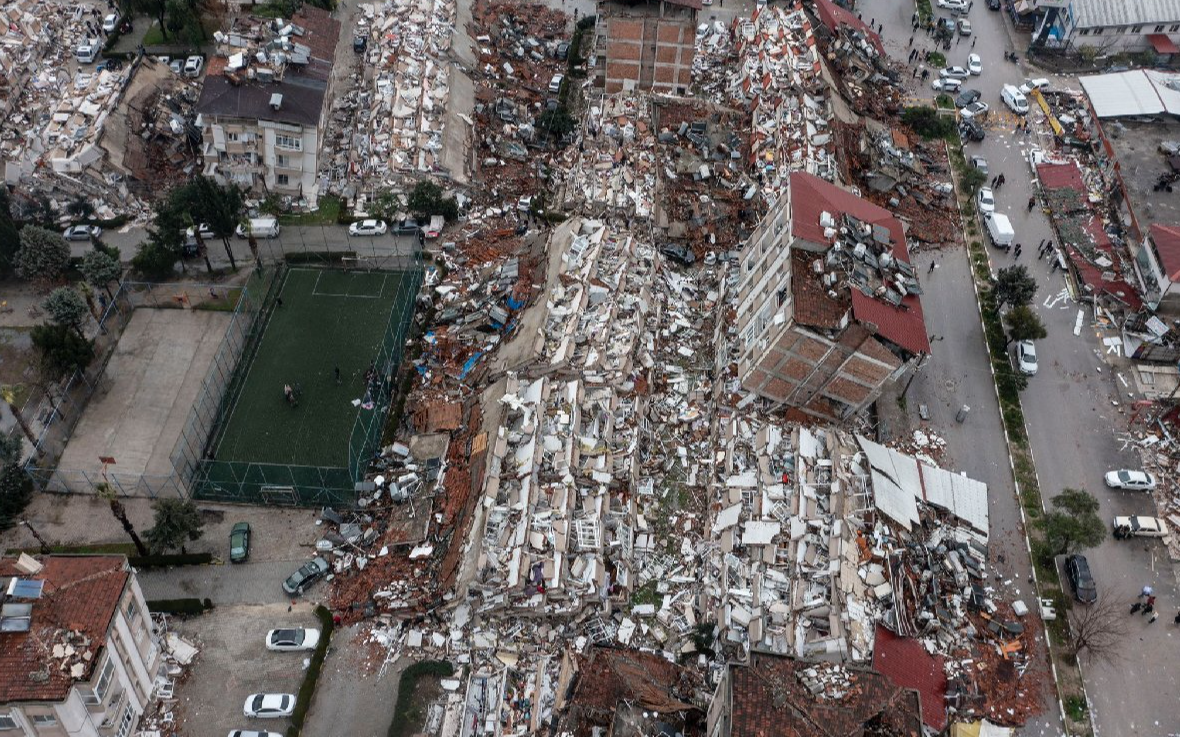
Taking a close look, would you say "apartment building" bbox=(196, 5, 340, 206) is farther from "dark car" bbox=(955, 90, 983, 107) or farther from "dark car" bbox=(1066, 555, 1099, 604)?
"dark car" bbox=(955, 90, 983, 107)

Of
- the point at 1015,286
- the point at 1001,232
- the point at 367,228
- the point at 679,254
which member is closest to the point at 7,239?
the point at 367,228

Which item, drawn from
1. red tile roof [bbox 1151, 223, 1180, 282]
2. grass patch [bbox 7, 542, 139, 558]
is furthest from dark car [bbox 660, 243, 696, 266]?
grass patch [bbox 7, 542, 139, 558]

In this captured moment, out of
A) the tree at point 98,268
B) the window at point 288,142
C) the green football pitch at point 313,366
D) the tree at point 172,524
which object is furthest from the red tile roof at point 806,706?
the window at point 288,142

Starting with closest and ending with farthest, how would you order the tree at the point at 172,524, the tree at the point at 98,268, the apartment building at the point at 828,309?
1. the tree at the point at 172,524
2. the apartment building at the point at 828,309
3. the tree at the point at 98,268

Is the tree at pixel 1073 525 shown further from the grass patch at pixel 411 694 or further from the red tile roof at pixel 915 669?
the grass patch at pixel 411 694

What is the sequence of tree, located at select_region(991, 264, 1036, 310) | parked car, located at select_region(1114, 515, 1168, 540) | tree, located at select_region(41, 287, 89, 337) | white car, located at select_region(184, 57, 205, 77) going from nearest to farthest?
parked car, located at select_region(1114, 515, 1168, 540)
tree, located at select_region(41, 287, 89, 337)
tree, located at select_region(991, 264, 1036, 310)
white car, located at select_region(184, 57, 205, 77)

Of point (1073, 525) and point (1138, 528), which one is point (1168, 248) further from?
point (1073, 525)
